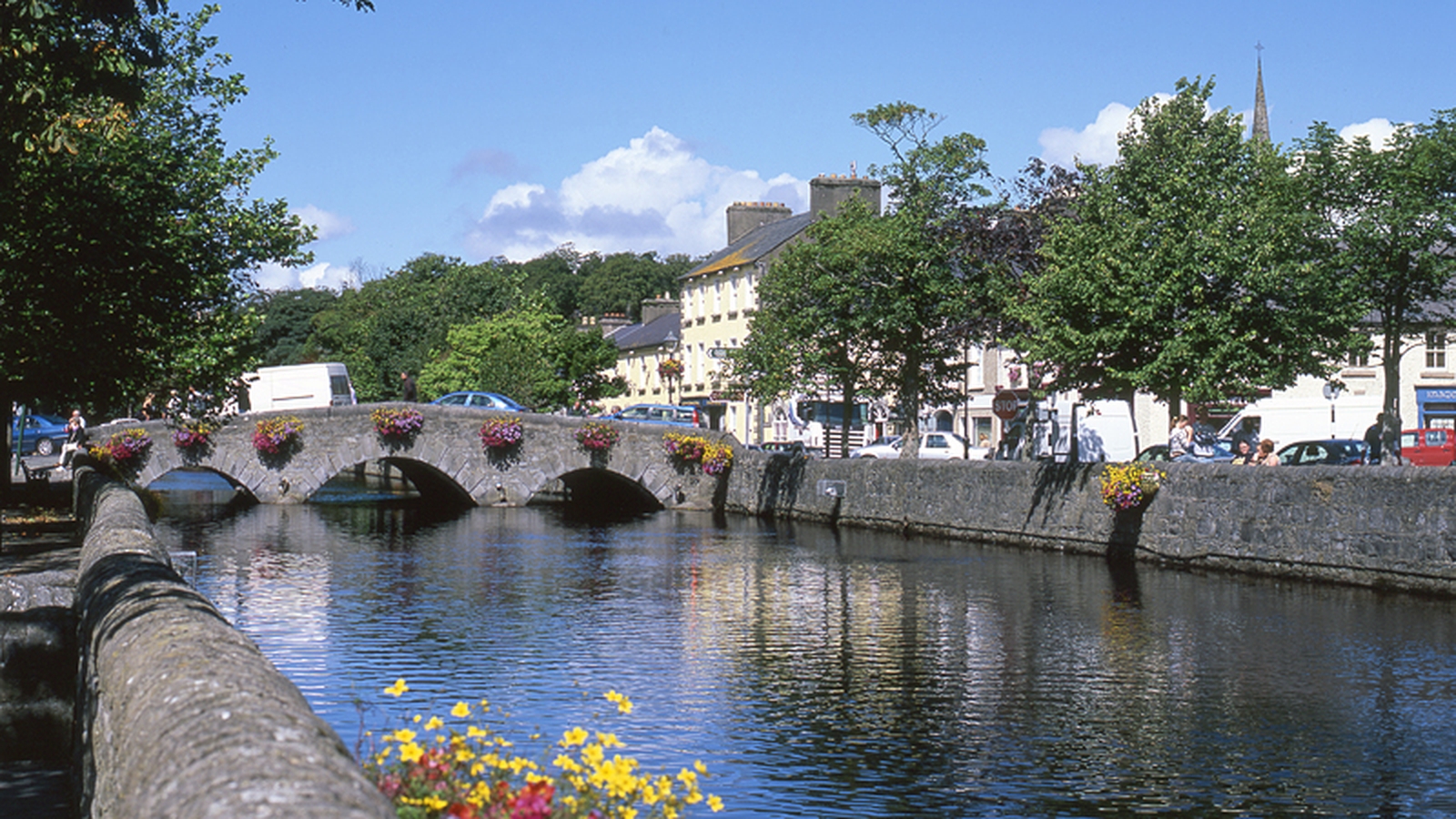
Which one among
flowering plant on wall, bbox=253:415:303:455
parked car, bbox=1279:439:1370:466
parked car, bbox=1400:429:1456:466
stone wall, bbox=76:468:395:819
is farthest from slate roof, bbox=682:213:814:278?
stone wall, bbox=76:468:395:819

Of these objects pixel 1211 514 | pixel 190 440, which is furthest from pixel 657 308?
pixel 1211 514

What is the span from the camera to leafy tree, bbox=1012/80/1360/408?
26.5 metres

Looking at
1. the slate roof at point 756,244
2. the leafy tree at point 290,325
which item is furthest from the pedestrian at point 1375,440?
the leafy tree at point 290,325

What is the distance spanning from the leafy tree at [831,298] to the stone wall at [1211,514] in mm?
4367

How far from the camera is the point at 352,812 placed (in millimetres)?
3336

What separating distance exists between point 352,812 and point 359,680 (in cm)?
969

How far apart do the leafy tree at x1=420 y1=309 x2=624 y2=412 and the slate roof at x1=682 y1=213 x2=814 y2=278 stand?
7.30 m

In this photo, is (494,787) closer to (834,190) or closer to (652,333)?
(834,190)

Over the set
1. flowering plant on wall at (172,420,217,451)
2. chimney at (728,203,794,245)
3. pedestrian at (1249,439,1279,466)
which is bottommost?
pedestrian at (1249,439,1279,466)

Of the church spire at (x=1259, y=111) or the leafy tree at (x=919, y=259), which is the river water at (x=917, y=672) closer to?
the leafy tree at (x=919, y=259)

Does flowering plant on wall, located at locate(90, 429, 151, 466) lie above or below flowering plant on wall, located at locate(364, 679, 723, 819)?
above

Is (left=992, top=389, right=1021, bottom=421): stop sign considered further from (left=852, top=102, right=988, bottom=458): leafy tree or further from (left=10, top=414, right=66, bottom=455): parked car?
(left=10, top=414, right=66, bottom=455): parked car

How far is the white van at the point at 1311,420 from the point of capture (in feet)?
134

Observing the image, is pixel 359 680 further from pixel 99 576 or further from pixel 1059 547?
pixel 1059 547
